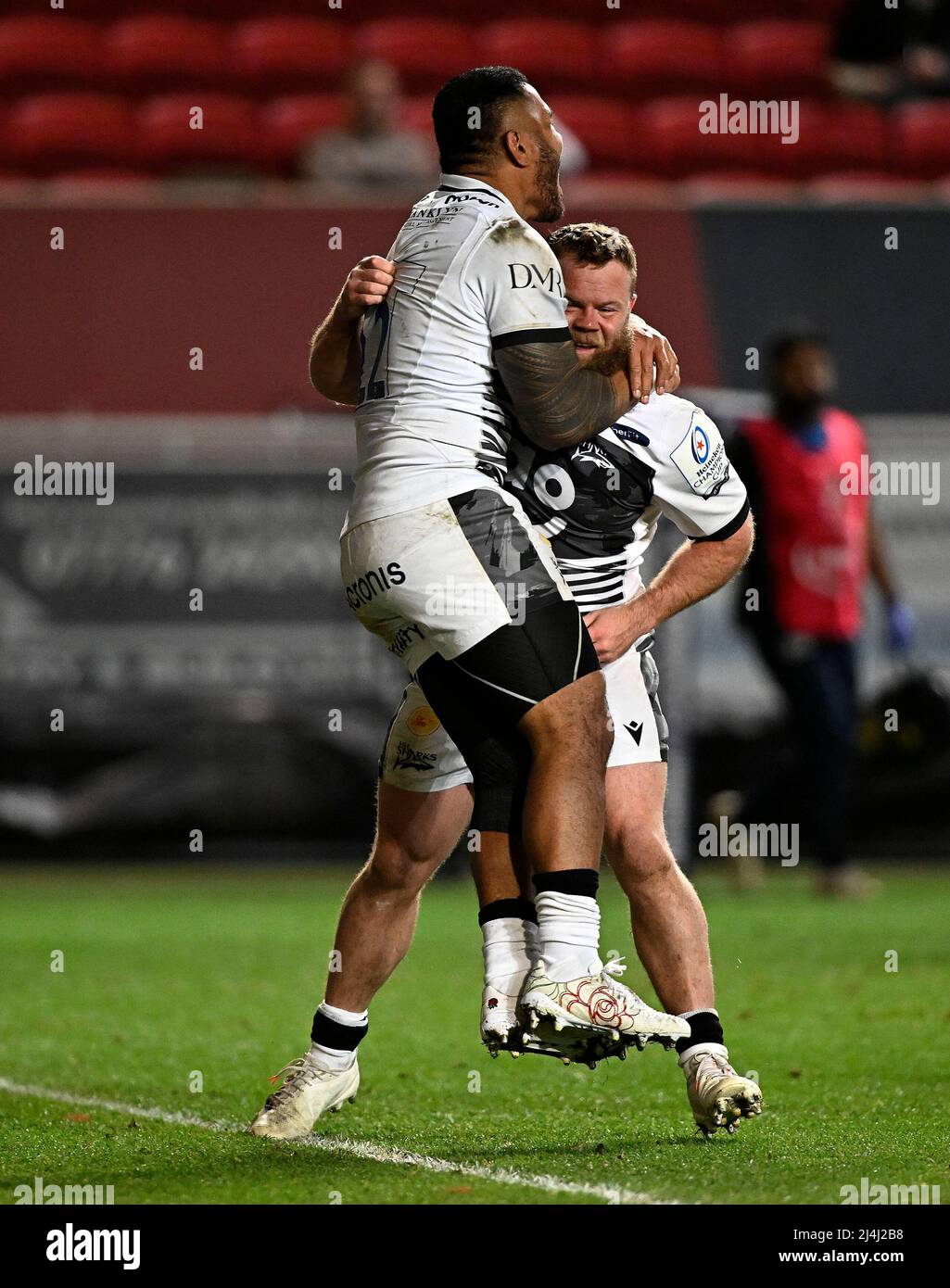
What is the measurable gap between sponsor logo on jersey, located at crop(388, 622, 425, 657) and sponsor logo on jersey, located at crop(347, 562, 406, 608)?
10 cm

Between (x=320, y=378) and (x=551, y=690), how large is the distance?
3.38 feet

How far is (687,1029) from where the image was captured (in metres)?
4.11

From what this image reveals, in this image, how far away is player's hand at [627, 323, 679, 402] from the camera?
14.7 ft

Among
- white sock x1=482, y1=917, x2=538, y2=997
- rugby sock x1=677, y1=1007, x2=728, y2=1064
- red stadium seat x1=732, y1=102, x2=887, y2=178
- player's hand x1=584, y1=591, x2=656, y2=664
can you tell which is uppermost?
red stadium seat x1=732, y1=102, x2=887, y2=178

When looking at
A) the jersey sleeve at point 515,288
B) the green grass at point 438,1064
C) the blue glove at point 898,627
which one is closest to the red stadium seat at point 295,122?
the blue glove at point 898,627

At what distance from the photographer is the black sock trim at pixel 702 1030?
467cm

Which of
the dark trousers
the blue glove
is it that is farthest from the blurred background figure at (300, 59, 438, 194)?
the blue glove

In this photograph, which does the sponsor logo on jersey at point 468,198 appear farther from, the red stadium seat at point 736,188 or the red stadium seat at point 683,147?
the red stadium seat at point 683,147

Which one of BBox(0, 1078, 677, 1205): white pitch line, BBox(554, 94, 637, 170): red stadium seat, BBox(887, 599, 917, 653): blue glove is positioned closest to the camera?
BBox(0, 1078, 677, 1205): white pitch line

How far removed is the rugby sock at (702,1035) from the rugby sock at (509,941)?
1.73 feet

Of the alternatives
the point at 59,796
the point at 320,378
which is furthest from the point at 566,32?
the point at 320,378

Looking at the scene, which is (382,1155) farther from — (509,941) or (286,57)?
(286,57)

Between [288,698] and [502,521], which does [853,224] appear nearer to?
[288,698]

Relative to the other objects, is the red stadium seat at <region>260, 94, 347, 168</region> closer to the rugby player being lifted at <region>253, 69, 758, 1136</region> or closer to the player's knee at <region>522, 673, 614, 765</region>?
the rugby player being lifted at <region>253, 69, 758, 1136</region>
